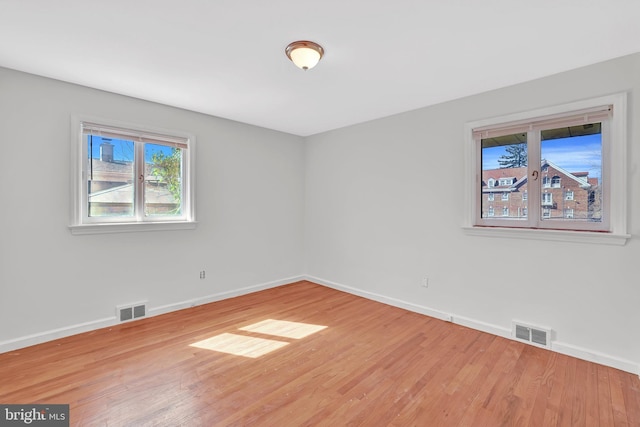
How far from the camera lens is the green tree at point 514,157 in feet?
9.49

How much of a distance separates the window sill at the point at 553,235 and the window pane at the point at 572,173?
18 cm

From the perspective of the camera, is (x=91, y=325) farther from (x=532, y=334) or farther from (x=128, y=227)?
(x=532, y=334)

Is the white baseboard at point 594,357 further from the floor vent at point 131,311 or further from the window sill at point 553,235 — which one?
the floor vent at point 131,311

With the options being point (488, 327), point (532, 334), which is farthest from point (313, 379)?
point (532, 334)

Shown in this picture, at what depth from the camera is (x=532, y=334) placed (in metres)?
2.73

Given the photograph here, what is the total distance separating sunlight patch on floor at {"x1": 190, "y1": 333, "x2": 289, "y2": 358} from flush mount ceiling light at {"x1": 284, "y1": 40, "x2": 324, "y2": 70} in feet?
7.99

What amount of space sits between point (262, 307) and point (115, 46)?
3.00 meters

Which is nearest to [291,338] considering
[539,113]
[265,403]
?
[265,403]

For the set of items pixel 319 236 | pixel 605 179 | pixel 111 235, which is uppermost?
pixel 605 179

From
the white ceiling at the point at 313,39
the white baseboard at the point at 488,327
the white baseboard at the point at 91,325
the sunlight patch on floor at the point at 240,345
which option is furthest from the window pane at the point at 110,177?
the white baseboard at the point at 488,327

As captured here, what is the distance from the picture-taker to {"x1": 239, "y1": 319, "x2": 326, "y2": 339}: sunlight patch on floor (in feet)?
9.71

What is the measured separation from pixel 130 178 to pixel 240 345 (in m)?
2.25

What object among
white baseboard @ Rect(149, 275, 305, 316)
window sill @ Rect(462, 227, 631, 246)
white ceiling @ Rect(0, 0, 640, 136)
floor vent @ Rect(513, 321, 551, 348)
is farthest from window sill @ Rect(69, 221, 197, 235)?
floor vent @ Rect(513, 321, 551, 348)

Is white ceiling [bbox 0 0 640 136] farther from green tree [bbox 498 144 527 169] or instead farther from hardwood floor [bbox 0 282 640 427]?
hardwood floor [bbox 0 282 640 427]
